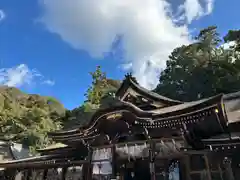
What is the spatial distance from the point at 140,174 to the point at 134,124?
14.2 feet

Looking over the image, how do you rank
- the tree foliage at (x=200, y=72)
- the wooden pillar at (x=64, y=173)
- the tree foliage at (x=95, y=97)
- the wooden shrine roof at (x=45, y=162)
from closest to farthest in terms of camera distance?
the wooden shrine roof at (x=45, y=162) → the wooden pillar at (x=64, y=173) → the tree foliage at (x=200, y=72) → the tree foliage at (x=95, y=97)

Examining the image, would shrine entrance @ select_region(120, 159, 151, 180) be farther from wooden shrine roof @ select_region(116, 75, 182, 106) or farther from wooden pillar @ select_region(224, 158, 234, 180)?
wooden pillar @ select_region(224, 158, 234, 180)

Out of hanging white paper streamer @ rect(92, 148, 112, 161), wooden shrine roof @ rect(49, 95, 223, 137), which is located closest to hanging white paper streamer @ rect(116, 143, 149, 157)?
hanging white paper streamer @ rect(92, 148, 112, 161)

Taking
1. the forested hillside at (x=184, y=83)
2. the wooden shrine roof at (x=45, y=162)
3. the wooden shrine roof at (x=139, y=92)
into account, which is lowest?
the wooden shrine roof at (x=45, y=162)

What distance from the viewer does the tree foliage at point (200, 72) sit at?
88.9 feet

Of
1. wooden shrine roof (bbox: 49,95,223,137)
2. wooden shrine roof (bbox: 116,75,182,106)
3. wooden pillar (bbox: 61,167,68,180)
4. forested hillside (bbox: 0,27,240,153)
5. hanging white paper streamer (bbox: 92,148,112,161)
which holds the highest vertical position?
forested hillside (bbox: 0,27,240,153)

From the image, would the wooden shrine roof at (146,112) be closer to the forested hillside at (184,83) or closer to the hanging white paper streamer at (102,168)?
the hanging white paper streamer at (102,168)

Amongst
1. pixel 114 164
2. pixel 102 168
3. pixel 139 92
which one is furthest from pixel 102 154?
pixel 139 92

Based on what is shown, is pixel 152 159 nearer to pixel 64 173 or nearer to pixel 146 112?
pixel 146 112

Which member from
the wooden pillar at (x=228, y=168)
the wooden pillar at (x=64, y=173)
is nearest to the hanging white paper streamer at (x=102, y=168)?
the wooden pillar at (x=64, y=173)

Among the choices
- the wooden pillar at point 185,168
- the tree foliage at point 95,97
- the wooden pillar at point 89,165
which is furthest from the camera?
the tree foliage at point 95,97

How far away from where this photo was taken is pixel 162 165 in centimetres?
977

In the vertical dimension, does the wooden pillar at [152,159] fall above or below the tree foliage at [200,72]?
below

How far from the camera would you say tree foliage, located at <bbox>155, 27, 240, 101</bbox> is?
27094 mm
